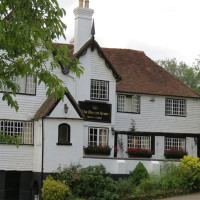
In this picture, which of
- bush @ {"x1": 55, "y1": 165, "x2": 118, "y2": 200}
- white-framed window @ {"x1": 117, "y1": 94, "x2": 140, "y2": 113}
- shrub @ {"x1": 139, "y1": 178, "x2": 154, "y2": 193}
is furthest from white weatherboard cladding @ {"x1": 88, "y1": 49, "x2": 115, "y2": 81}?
shrub @ {"x1": 139, "y1": 178, "x2": 154, "y2": 193}

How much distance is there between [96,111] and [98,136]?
5.20ft

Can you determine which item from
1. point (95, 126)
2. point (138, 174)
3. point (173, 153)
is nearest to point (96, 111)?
point (95, 126)

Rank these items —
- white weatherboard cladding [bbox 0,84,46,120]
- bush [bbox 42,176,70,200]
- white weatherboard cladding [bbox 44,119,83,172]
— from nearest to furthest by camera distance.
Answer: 1. bush [bbox 42,176,70,200]
2. white weatherboard cladding [bbox 44,119,83,172]
3. white weatherboard cladding [bbox 0,84,46,120]

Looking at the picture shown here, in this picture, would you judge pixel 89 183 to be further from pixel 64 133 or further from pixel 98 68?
pixel 98 68

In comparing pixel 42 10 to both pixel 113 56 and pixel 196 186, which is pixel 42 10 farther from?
pixel 113 56

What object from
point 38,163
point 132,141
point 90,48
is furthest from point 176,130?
point 38,163

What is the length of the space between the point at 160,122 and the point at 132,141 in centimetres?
243

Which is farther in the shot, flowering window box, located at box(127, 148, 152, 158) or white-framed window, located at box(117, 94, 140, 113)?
white-framed window, located at box(117, 94, 140, 113)

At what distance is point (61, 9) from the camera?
28.4 feet

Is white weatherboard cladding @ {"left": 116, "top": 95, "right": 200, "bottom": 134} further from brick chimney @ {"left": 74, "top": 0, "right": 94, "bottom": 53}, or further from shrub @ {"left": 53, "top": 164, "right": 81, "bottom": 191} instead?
shrub @ {"left": 53, "top": 164, "right": 81, "bottom": 191}

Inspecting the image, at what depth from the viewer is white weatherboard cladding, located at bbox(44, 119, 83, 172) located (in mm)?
25500

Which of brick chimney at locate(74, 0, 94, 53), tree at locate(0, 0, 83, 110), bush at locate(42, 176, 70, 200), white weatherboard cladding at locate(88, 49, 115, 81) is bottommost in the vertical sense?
bush at locate(42, 176, 70, 200)

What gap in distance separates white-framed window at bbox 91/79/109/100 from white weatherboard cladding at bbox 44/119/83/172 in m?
3.53

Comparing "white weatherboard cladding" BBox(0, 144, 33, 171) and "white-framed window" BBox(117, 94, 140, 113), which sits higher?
"white-framed window" BBox(117, 94, 140, 113)
